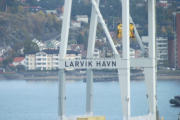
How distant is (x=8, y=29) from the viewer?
308ft

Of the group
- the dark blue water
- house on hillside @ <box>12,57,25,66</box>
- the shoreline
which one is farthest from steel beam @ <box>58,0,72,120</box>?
house on hillside @ <box>12,57,25,66</box>

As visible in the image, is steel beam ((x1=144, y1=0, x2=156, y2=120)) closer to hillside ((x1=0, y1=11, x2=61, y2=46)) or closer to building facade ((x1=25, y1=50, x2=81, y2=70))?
building facade ((x1=25, y1=50, x2=81, y2=70))

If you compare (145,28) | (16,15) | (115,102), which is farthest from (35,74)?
(115,102)

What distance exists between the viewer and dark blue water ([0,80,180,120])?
132 feet

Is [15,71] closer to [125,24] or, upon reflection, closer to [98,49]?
[98,49]

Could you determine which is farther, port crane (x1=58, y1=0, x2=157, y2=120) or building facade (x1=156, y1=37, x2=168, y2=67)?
building facade (x1=156, y1=37, x2=168, y2=67)

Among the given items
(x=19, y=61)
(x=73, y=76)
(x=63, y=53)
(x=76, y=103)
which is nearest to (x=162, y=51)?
(x=73, y=76)

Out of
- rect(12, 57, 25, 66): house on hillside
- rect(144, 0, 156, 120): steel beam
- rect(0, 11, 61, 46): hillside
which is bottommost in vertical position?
rect(144, 0, 156, 120): steel beam

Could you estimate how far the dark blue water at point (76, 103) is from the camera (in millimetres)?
40222

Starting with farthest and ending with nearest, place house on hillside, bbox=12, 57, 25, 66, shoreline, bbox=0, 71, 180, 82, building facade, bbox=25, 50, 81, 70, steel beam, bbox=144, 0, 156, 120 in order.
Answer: house on hillside, bbox=12, 57, 25, 66 → building facade, bbox=25, 50, 81, 70 → shoreline, bbox=0, 71, 180, 82 → steel beam, bbox=144, 0, 156, 120

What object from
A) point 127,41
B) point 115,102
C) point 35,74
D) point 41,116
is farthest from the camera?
point 35,74

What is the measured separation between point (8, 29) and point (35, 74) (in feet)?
31.0

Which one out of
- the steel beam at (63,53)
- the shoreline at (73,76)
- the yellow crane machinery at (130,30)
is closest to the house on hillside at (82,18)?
the shoreline at (73,76)

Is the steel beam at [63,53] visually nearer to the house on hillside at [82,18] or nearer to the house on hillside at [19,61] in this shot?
the house on hillside at [82,18]
